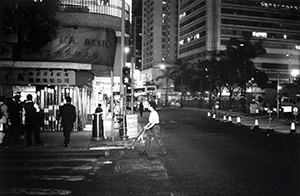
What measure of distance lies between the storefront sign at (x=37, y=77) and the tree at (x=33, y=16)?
2304 millimetres

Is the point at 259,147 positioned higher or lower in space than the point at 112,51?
lower

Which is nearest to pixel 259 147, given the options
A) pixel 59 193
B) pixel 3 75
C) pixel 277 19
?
pixel 59 193

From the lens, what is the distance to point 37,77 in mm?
18016

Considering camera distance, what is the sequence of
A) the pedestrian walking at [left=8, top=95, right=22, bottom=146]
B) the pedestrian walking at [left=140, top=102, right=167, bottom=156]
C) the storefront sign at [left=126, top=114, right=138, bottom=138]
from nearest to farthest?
the pedestrian walking at [left=140, top=102, right=167, bottom=156], the pedestrian walking at [left=8, top=95, right=22, bottom=146], the storefront sign at [left=126, top=114, right=138, bottom=138]

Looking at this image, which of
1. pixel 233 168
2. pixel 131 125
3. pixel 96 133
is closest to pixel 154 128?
pixel 233 168

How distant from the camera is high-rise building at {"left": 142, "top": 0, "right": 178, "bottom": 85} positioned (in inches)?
5094

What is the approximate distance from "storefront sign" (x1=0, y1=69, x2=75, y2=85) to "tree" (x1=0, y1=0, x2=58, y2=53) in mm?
2304

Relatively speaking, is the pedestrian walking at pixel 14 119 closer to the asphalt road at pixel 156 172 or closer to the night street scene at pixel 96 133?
the night street scene at pixel 96 133

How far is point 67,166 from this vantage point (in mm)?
8883

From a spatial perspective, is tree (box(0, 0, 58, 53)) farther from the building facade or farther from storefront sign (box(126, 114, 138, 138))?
storefront sign (box(126, 114, 138, 138))

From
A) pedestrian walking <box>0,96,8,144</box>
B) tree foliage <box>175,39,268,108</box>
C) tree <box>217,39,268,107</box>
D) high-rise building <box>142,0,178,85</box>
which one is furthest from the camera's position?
high-rise building <box>142,0,178,85</box>

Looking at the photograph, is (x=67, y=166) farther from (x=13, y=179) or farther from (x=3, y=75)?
(x=3, y=75)

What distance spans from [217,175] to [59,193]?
3.70 meters

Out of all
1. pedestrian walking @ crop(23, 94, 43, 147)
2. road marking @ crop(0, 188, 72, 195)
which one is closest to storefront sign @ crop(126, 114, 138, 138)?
pedestrian walking @ crop(23, 94, 43, 147)
